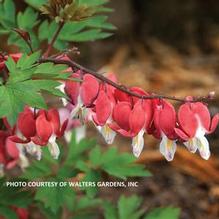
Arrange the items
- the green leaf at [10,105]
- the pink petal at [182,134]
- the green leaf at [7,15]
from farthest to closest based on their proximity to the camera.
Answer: the green leaf at [7,15] → the pink petal at [182,134] → the green leaf at [10,105]

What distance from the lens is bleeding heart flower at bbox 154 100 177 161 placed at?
147 centimetres

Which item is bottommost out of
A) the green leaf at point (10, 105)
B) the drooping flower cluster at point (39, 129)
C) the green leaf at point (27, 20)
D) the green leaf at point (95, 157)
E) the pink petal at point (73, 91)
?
the green leaf at point (95, 157)

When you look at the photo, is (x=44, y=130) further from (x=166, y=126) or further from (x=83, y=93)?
(x=166, y=126)

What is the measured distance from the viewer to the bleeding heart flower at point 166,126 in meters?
1.47

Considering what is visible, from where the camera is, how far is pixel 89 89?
150 centimetres

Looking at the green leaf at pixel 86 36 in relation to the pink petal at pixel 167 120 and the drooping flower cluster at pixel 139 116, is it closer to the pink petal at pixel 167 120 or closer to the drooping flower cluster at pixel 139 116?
the drooping flower cluster at pixel 139 116

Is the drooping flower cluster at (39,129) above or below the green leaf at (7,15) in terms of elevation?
below

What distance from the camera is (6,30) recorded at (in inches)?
70.8

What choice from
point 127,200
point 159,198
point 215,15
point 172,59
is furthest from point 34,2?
point 215,15

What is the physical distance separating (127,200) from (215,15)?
2.47 metres

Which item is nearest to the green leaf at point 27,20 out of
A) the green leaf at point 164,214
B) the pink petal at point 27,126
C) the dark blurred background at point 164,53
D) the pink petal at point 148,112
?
the pink petal at point 27,126

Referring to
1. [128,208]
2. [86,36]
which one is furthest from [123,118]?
[128,208]

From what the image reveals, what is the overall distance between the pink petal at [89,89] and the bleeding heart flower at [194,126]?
0.20 meters

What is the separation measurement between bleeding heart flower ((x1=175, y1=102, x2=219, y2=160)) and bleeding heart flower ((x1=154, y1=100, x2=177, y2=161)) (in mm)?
17
